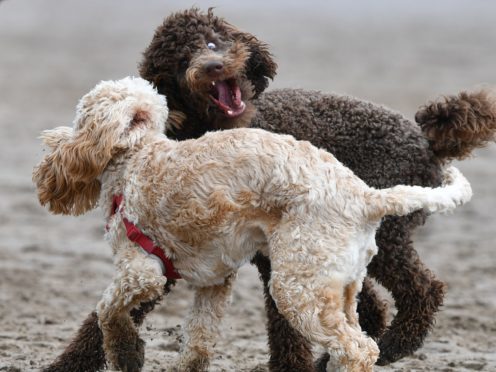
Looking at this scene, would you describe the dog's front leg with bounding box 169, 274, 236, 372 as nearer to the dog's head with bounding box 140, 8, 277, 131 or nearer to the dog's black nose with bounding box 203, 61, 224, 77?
the dog's head with bounding box 140, 8, 277, 131

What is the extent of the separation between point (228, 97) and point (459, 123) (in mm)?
1221

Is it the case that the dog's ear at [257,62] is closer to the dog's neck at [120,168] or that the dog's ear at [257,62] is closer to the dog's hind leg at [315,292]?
the dog's neck at [120,168]

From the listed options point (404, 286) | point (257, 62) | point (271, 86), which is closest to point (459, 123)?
point (404, 286)

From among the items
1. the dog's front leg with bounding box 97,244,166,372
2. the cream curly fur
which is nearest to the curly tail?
the cream curly fur

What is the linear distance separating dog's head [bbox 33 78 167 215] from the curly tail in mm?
1491

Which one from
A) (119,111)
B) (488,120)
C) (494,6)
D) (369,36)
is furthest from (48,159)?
(494,6)

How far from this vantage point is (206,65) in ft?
16.6

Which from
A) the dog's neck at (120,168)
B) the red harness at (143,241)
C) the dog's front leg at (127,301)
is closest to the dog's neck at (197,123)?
the dog's neck at (120,168)

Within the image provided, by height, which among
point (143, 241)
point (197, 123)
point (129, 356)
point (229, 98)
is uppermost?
point (229, 98)

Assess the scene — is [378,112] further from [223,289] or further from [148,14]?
[148,14]

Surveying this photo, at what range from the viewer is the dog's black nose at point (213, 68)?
5.06 m

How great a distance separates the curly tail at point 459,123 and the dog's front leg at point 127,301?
1.78m

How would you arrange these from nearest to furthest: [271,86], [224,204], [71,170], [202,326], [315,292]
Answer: [315,292] < [224,204] < [71,170] < [202,326] < [271,86]

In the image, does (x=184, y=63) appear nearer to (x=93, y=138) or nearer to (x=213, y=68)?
(x=213, y=68)
